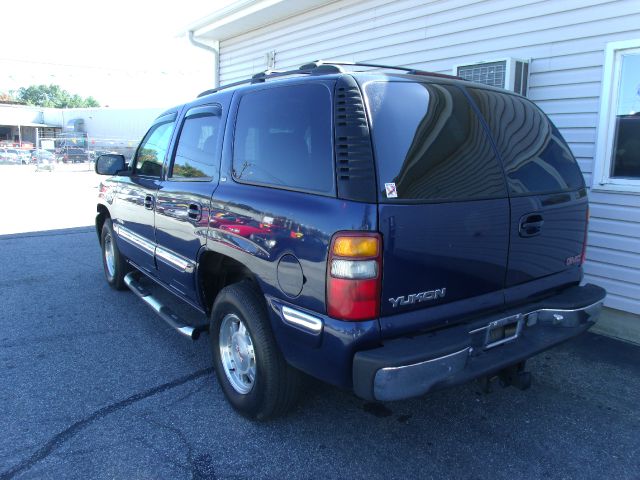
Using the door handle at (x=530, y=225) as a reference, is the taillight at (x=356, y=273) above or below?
below

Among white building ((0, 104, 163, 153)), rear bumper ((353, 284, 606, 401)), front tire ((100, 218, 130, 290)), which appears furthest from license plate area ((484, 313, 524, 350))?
white building ((0, 104, 163, 153))

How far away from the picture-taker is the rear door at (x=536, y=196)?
290cm

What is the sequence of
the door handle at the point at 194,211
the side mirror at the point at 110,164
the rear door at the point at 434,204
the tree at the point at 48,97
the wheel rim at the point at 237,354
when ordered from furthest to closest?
the tree at the point at 48,97 < the side mirror at the point at 110,164 < the door handle at the point at 194,211 < the wheel rim at the point at 237,354 < the rear door at the point at 434,204

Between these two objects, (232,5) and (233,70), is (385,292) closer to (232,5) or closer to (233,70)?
(232,5)

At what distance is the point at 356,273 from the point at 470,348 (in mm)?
721

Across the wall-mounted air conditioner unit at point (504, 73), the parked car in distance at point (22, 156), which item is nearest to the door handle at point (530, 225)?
the wall-mounted air conditioner unit at point (504, 73)

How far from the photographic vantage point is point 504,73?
5238mm

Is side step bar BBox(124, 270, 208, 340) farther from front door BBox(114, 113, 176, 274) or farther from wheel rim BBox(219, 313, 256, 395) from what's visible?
wheel rim BBox(219, 313, 256, 395)

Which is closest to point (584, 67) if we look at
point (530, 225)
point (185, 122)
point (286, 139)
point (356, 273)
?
point (530, 225)

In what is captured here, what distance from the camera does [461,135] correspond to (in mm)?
2771

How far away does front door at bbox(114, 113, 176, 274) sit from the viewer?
4.36 meters

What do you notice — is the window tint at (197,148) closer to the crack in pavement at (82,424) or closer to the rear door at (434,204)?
the rear door at (434,204)

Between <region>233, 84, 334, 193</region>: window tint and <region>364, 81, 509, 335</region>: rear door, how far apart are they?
29cm

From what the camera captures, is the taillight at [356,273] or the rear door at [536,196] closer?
the taillight at [356,273]
